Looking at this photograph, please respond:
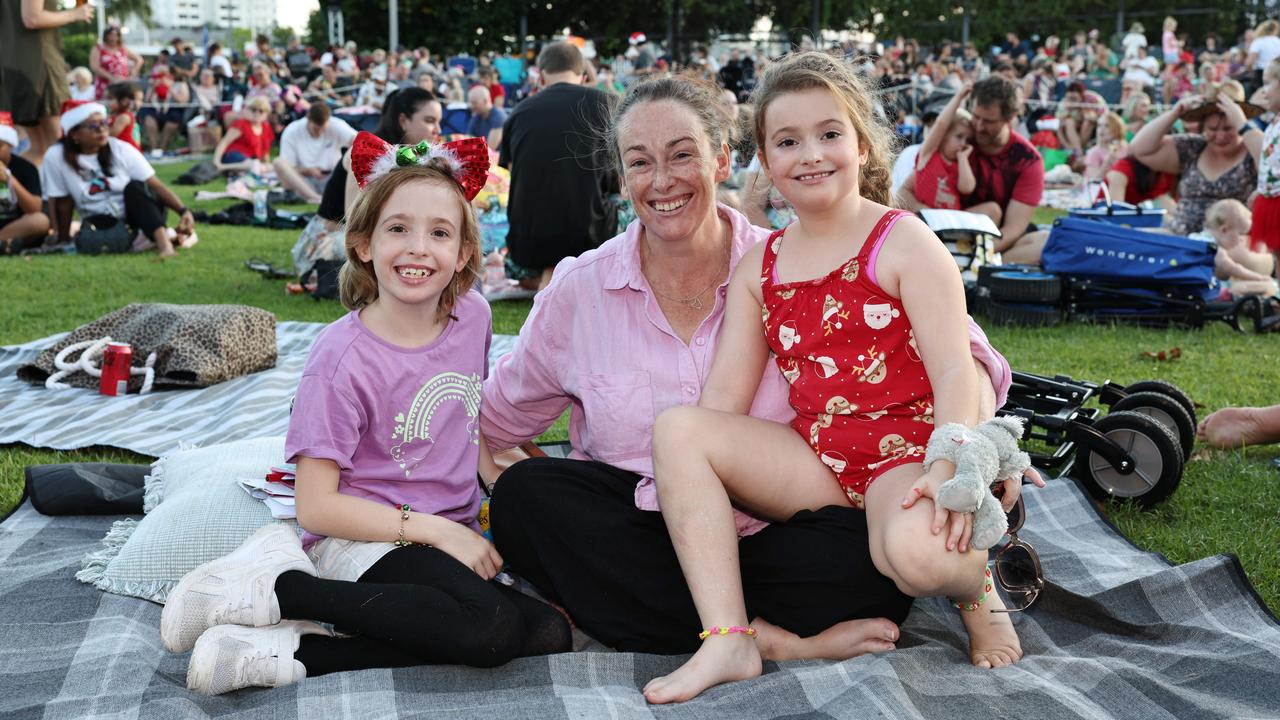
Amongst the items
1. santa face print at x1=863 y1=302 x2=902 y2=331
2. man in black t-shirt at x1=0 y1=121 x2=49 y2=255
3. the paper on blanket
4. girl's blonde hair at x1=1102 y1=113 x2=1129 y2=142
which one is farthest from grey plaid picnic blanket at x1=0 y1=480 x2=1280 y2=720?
girl's blonde hair at x1=1102 y1=113 x2=1129 y2=142

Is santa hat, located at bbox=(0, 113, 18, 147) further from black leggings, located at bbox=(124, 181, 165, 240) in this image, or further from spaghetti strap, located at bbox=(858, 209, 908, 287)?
spaghetti strap, located at bbox=(858, 209, 908, 287)

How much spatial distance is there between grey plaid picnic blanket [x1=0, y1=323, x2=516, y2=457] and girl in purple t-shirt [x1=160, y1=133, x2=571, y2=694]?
6.00 ft

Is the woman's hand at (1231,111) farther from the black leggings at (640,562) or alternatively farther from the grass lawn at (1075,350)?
the black leggings at (640,562)

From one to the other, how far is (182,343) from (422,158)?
2.87 m

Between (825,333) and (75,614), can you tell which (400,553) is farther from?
(825,333)

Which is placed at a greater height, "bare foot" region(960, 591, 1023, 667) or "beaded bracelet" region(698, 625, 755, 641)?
"beaded bracelet" region(698, 625, 755, 641)

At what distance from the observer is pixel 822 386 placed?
2688 millimetres

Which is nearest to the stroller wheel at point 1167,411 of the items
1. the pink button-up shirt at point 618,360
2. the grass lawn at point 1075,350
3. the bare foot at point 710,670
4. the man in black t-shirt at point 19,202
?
the grass lawn at point 1075,350

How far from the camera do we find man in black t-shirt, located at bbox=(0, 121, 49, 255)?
9.47 m

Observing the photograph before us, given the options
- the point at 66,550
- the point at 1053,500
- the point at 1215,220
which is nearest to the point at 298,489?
the point at 66,550

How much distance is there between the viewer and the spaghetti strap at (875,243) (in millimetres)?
2652

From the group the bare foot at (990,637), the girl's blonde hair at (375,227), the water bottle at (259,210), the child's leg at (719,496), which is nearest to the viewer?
the child's leg at (719,496)

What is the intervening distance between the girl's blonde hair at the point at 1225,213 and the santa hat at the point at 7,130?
933 centimetres

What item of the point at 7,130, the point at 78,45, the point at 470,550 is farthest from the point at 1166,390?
the point at 78,45
